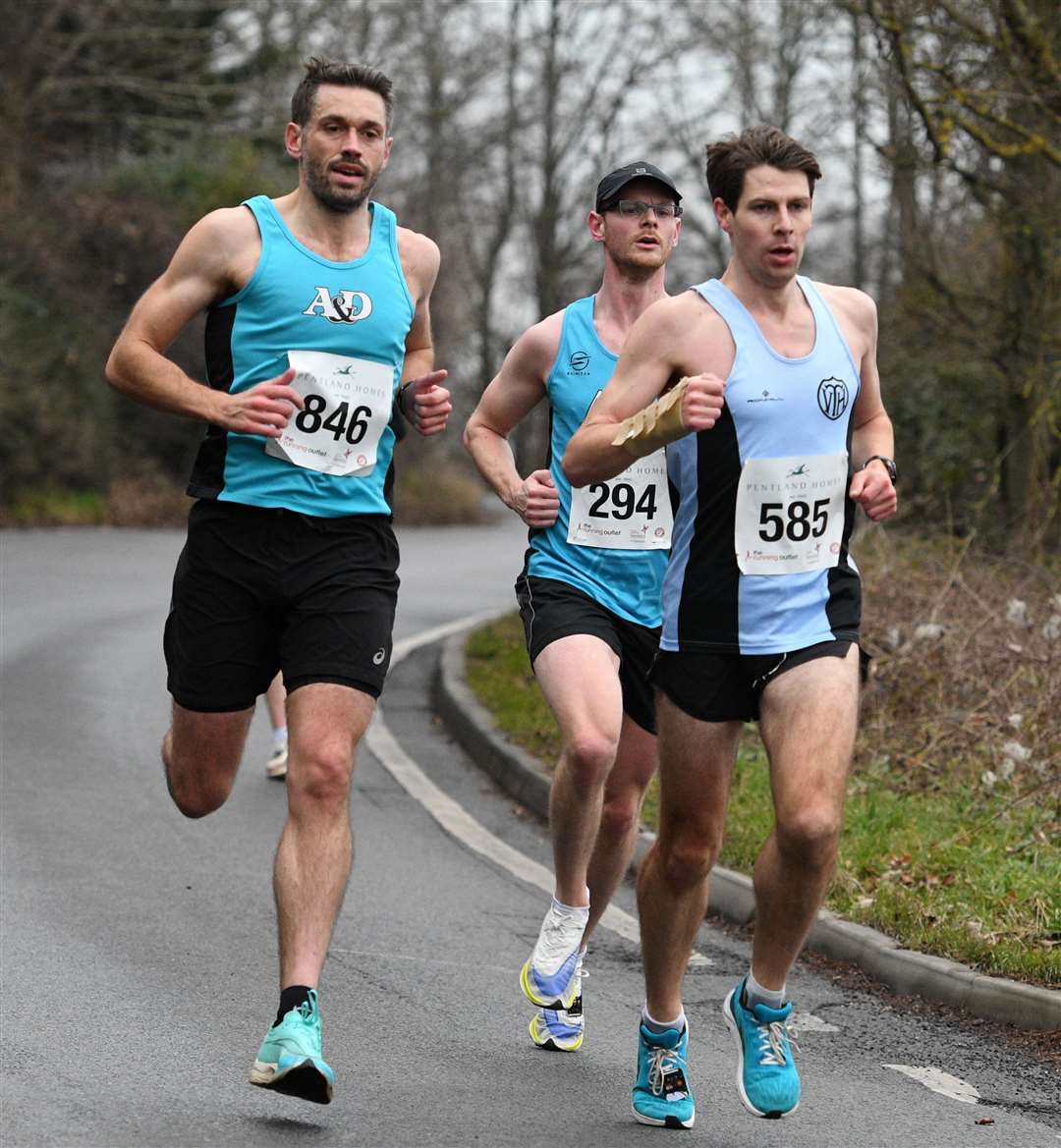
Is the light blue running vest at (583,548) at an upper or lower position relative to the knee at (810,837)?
upper

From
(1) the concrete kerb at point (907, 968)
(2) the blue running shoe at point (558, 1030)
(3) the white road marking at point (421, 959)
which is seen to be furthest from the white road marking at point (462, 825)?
(2) the blue running shoe at point (558, 1030)

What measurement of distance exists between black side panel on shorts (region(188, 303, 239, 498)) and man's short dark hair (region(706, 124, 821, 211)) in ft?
4.10

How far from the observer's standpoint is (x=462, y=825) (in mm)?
8766

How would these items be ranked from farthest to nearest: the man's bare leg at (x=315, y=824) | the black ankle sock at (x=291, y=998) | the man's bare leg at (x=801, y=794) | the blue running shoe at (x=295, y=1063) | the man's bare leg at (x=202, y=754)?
the man's bare leg at (x=202, y=754) < the man's bare leg at (x=315, y=824) < the man's bare leg at (x=801, y=794) < the black ankle sock at (x=291, y=998) < the blue running shoe at (x=295, y=1063)

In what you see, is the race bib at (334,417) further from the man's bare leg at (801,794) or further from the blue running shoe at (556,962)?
the blue running shoe at (556,962)

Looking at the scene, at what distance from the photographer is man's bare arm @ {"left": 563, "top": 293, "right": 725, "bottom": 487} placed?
473cm

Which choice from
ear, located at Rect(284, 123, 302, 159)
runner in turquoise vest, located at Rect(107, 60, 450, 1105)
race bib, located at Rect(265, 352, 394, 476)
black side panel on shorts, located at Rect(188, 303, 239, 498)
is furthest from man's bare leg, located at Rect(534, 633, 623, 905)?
ear, located at Rect(284, 123, 302, 159)

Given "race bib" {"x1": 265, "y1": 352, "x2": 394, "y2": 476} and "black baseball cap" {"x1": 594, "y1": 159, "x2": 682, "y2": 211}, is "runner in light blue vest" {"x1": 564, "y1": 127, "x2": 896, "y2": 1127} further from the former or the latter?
"black baseball cap" {"x1": 594, "y1": 159, "x2": 682, "y2": 211}

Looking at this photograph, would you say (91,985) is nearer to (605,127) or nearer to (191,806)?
(191,806)

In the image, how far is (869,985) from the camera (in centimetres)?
641

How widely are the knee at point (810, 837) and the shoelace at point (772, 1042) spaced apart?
1.30 ft

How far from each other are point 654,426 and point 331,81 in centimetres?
135

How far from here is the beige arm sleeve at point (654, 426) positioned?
4418mm

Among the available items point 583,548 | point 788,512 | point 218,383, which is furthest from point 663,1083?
point 218,383
